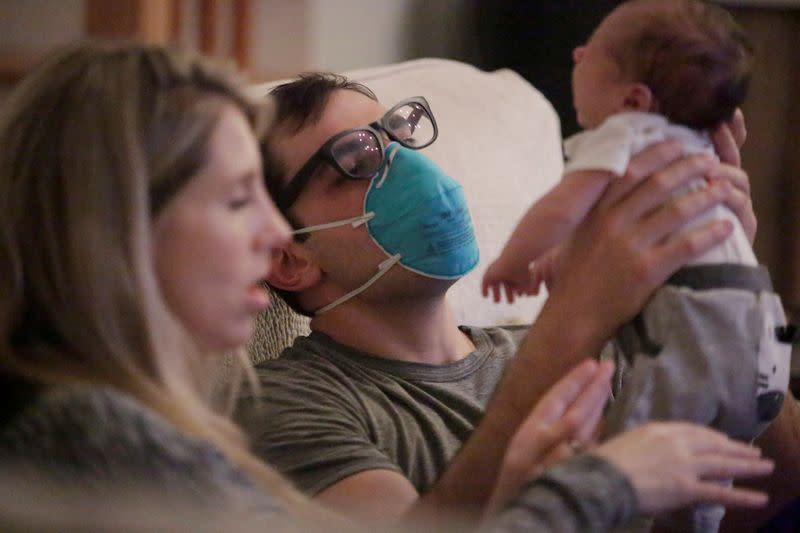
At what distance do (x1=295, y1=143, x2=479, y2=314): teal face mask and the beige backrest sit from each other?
0.75 feet

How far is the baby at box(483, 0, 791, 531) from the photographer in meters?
0.97

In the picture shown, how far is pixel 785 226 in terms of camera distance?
2.75m

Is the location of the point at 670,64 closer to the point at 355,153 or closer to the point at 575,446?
the point at 575,446

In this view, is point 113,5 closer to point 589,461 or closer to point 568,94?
point 589,461

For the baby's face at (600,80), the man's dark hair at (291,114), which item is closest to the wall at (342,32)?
the man's dark hair at (291,114)

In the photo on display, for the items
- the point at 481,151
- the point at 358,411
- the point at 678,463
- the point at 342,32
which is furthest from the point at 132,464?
the point at 342,32

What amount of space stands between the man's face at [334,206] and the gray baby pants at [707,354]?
43 centimetres

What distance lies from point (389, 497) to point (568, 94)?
1776 mm

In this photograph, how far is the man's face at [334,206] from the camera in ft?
4.49

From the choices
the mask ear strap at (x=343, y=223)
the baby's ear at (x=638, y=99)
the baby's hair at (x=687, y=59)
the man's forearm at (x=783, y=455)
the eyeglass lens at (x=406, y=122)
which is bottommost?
the man's forearm at (x=783, y=455)

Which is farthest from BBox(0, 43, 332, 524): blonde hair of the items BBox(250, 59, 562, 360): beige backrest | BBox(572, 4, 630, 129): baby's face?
BBox(250, 59, 562, 360): beige backrest

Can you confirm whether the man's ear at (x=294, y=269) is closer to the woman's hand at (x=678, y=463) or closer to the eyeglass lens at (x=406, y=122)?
the eyeglass lens at (x=406, y=122)

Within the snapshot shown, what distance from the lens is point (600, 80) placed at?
1.05m

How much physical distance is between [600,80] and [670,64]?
3.0 inches
